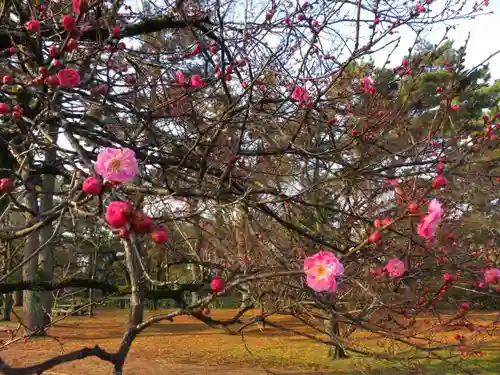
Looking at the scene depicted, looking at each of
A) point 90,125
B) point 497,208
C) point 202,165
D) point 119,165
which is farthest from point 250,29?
point 497,208

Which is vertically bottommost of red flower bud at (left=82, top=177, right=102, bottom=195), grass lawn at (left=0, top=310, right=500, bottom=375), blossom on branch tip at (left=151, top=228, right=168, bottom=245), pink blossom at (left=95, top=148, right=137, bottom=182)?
grass lawn at (left=0, top=310, right=500, bottom=375)

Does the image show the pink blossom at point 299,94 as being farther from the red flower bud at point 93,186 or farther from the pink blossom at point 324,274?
the red flower bud at point 93,186

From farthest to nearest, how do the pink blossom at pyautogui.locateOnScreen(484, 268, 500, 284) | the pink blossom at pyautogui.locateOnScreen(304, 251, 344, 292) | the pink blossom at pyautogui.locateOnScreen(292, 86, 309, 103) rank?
the pink blossom at pyautogui.locateOnScreen(292, 86, 309, 103) < the pink blossom at pyautogui.locateOnScreen(484, 268, 500, 284) < the pink blossom at pyautogui.locateOnScreen(304, 251, 344, 292)

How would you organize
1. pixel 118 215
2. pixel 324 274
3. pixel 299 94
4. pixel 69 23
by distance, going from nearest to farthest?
pixel 118 215, pixel 324 274, pixel 69 23, pixel 299 94

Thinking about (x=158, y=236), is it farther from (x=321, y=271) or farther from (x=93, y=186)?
(x=321, y=271)

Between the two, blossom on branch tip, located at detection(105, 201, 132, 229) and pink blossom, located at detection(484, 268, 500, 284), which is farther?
pink blossom, located at detection(484, 268, 500, 284)


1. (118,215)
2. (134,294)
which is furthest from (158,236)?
(134,294)

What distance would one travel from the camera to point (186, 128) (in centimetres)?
351

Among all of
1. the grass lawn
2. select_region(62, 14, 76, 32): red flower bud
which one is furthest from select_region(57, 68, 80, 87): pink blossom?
the grass lawn

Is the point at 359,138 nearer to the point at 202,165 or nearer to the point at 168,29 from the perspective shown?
the point at 202,165

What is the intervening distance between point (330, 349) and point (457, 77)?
30.4ft

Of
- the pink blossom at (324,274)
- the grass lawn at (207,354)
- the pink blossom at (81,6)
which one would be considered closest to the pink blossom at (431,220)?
the pink blossom at (324,274)

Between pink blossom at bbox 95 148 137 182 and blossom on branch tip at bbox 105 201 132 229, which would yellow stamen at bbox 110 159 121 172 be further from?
blossom on branch tip at bbox 105 201 132 229

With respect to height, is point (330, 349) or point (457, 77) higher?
point (457, 77)
